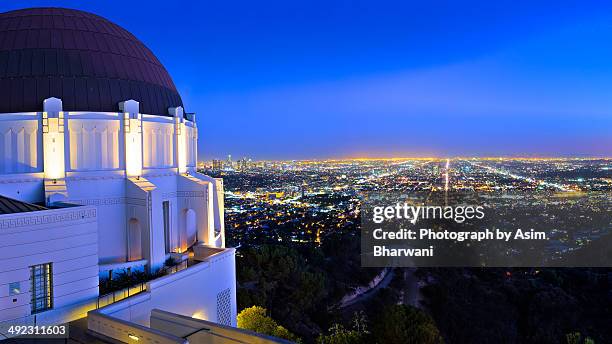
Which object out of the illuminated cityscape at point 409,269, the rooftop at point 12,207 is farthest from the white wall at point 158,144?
the illuminated cityscape at point 409,269

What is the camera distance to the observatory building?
1090cm

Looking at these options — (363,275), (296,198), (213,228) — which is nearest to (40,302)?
(213,228)

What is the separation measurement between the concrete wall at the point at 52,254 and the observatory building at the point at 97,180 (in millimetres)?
28

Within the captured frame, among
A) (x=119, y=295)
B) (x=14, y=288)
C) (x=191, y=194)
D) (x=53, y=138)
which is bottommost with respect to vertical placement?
(x=119, y=295)

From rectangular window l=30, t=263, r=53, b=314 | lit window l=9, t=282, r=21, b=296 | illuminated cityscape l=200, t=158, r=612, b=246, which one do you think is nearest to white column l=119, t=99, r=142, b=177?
rectangular window l=30, t=263, r=53, b=314

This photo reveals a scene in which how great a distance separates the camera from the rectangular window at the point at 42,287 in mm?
10438

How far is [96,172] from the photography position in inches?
567

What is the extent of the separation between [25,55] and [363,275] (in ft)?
113

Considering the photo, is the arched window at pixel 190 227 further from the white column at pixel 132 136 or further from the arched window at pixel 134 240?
the white column at pixel 132 136

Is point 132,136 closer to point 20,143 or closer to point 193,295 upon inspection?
point 20,143

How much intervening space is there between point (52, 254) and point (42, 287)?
0.87m

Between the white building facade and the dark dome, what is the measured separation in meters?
0.04

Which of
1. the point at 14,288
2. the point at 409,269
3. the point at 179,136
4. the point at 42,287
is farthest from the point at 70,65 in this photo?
the point at 409,269

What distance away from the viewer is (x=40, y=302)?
10594mm
